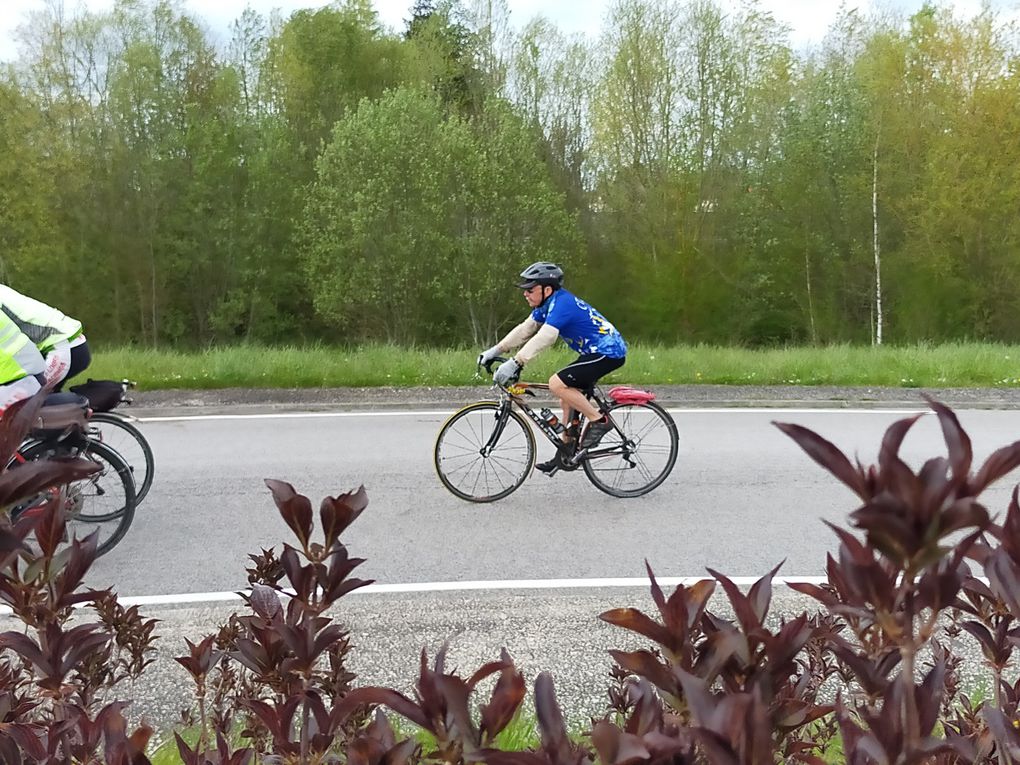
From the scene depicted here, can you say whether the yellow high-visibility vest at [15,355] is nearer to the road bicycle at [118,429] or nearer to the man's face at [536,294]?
the road bicycle at [118,429]

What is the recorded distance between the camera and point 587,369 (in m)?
6.56

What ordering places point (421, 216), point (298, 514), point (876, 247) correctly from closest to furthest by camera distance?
point (298, 514) < point (421, 216) < point (876, 247)

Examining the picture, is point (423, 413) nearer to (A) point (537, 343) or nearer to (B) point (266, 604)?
(A) point (537, 343)

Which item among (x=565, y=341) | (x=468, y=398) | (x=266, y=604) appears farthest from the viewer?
(x=468, y=398)

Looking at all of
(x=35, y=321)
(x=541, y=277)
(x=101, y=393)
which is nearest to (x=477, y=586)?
(x=541, y=277)

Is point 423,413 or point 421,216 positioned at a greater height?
point 421,216

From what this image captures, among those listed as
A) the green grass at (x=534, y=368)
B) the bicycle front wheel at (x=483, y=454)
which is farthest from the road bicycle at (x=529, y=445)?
the green grass at (x=534, y=368)

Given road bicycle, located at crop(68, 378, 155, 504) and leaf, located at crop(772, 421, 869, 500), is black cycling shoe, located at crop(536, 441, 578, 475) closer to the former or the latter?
road bicycle, located at crop(68, 378, 155, 504)

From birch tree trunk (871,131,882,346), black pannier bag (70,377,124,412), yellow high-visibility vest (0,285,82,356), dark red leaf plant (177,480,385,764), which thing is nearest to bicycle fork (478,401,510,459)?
black pannier bag (70,377,124,412)

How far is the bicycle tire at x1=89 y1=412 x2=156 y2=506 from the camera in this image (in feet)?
19.7

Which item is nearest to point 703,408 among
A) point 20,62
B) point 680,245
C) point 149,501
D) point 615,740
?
point 149,501

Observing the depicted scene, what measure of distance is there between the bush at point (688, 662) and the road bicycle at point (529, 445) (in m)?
4.78

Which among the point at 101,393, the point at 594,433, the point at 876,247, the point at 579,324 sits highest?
the point at 876,247

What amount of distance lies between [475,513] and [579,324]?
1.71 metres
